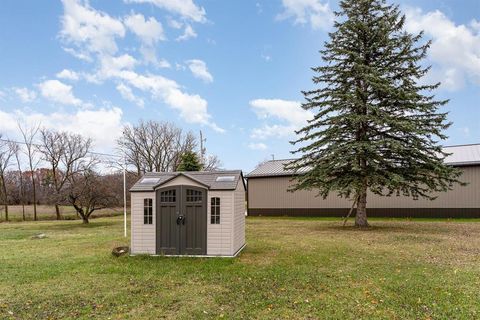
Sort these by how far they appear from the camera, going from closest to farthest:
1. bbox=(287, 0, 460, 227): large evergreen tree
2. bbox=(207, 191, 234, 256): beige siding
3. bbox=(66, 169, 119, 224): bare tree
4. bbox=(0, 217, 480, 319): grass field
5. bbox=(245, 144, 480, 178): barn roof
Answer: bbox=(0, 217, 480, 319): grass field → bbox=(207, 191, 234, 256): beige siding → bbox=(287, 0, 460, 227): large evergreen tree → bbox=(245, 144, 480, 178): barn roof → bbox=(66, 169, 119, 224): bare tree

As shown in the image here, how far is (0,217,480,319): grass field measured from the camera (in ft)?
16.3

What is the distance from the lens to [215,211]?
29.7 feet

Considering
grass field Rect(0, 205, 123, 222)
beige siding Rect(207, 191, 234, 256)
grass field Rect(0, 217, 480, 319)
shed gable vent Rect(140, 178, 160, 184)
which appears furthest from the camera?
grass field Rect(0, 205, 123, 222)

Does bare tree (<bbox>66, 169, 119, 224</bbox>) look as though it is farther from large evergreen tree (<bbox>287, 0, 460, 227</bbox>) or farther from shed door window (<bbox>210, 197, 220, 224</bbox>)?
shed door window (<bbox>210, 197, 220, 224</bbox>)

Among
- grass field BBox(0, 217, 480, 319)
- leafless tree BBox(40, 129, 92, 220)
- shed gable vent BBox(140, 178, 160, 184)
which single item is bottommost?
grass field BBox(0, 217, 480, 319)

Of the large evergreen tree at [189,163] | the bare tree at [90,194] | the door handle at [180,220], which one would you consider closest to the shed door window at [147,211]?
the door handle at [180,220]

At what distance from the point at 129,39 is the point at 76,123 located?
20842 mm

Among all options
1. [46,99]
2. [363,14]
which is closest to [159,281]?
[363,14]

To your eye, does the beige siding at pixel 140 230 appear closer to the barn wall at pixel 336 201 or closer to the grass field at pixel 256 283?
the grass field at pixel 256 283

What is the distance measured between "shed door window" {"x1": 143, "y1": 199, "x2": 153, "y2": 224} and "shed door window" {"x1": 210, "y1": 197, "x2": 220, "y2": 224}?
1.70 meters

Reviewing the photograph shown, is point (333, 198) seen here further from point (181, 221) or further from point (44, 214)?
point (44, 214)

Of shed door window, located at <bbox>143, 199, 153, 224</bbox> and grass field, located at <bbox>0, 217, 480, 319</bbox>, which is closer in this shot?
grass field, located at <bbox>0, 217, 480, 319</bbox>

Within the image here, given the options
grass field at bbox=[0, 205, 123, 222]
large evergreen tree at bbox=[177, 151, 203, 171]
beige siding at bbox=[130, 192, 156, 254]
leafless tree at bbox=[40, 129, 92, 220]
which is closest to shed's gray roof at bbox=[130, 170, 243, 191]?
beige siding at bbox=[130, 192, 156, 254]

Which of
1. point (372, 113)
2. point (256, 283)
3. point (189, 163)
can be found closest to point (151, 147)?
point (189, 163)
